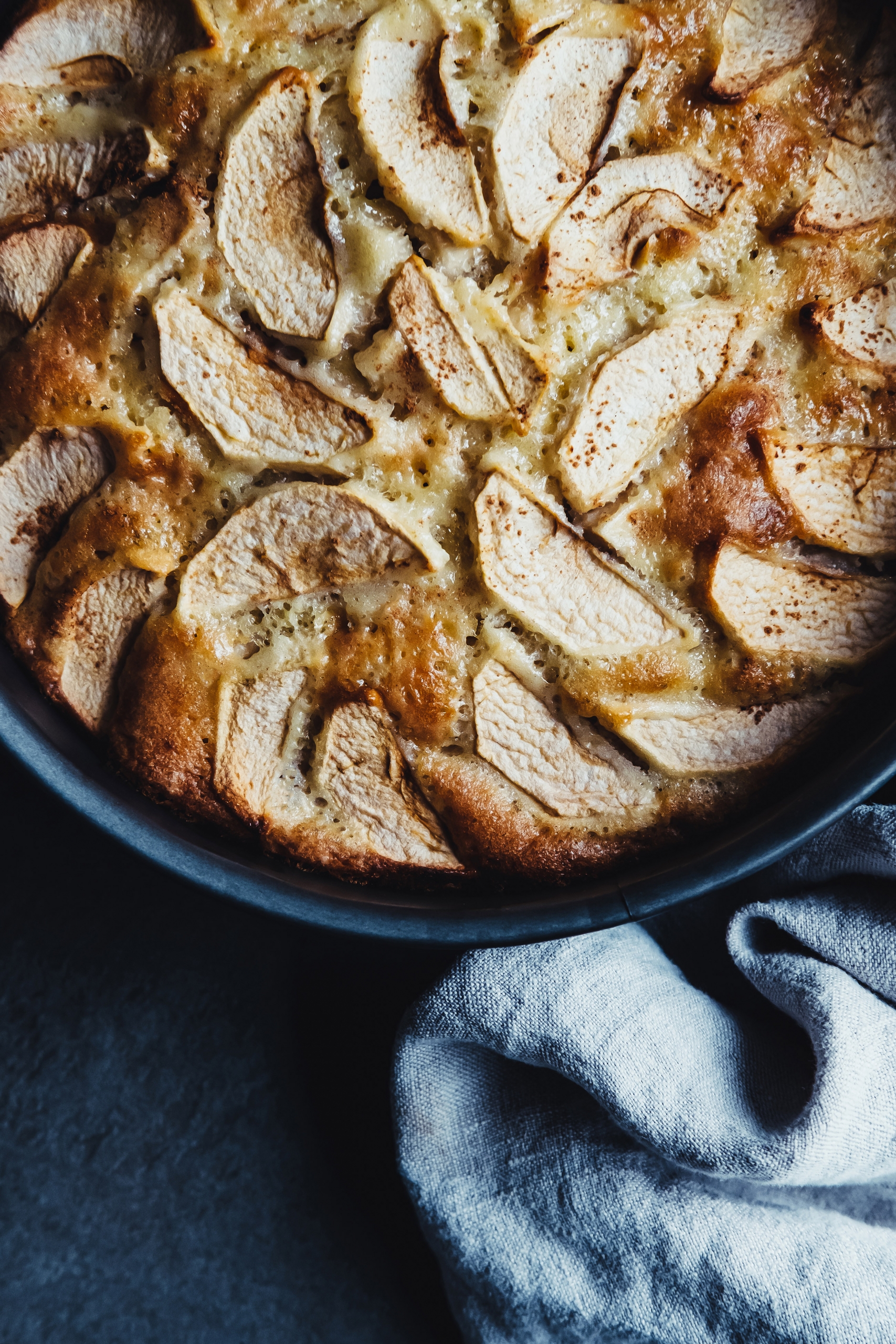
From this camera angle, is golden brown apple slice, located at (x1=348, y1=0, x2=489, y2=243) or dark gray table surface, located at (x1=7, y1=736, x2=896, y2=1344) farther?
dark gray table surface, located at (x1=7, y1=736, x2=896, y2=1344)

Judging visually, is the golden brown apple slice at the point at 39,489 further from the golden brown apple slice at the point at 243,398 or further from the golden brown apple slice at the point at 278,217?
the golden brown apple slice at the point at 278,217

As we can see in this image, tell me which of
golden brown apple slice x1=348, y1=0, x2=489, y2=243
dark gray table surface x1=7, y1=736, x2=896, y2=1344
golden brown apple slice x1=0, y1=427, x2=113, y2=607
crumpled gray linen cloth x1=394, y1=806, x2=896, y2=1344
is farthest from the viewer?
dark gray table surface x1=7, y1=736, x2=896, y2=1344

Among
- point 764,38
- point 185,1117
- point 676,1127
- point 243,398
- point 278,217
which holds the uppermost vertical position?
point 764,38

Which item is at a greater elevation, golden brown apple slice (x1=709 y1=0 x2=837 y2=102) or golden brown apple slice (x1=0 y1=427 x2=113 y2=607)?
golden brown apple slice (x1=709 y1=0 x2=837 y2=102)

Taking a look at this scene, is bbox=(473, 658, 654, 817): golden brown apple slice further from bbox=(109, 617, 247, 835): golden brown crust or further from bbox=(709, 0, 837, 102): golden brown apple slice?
bbox=(709, 0, 837, 102): golden brown apple slice

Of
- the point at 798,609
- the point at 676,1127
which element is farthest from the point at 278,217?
the point at 676,1127

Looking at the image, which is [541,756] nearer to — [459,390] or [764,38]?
[459,390]

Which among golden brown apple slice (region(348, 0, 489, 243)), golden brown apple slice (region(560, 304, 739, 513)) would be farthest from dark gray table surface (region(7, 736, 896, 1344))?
golden brown apple slice (region(348, 0, 489, 243))

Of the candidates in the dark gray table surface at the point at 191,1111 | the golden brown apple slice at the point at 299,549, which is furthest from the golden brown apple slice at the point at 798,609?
the dark gray table surface at the point at 191,1111
